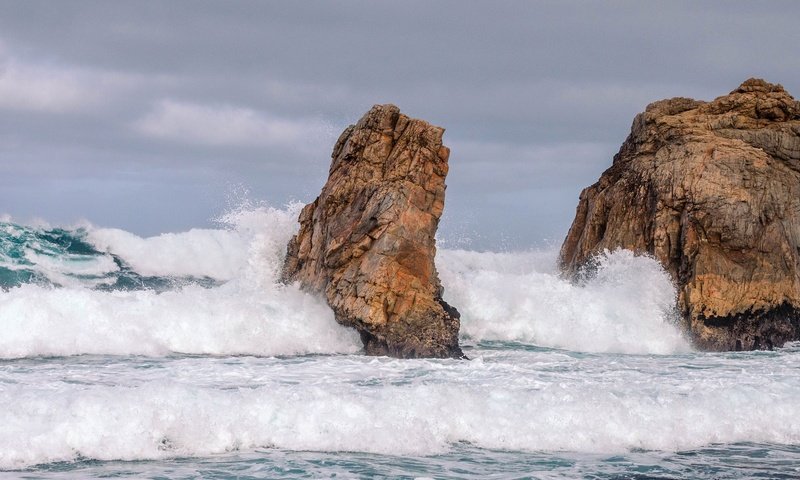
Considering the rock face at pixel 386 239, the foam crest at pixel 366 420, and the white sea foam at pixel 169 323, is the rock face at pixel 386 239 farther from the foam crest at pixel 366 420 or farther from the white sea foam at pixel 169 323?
the foam crest at pixel 366 420

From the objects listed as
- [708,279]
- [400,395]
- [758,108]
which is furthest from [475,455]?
[758,108]

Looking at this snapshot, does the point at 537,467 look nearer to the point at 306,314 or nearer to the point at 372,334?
the point at 372,334

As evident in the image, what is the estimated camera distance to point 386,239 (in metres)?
18.8

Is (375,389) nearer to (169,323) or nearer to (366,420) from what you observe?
(366,420)

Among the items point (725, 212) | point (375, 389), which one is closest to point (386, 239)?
point (375, 389)

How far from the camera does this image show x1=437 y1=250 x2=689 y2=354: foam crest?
2188 centimetres

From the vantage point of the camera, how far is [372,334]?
18562 millimetres

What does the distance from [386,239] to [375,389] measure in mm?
4902

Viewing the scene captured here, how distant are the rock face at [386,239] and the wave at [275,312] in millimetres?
1021

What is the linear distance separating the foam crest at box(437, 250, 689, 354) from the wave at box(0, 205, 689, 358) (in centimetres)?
3

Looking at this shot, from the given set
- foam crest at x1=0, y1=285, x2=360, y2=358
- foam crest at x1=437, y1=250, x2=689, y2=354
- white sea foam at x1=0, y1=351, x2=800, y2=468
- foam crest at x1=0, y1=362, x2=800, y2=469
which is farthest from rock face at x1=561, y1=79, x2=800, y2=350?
foam crest at x1=0, y1=285, x2=360, y2=358

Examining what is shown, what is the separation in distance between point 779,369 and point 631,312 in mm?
5400

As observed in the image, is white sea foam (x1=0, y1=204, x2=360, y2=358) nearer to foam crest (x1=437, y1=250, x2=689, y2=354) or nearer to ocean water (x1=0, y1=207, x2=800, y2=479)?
ocean water (x1=0, y1=207, x2=800, y2=479)

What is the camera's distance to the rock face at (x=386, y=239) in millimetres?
18484
